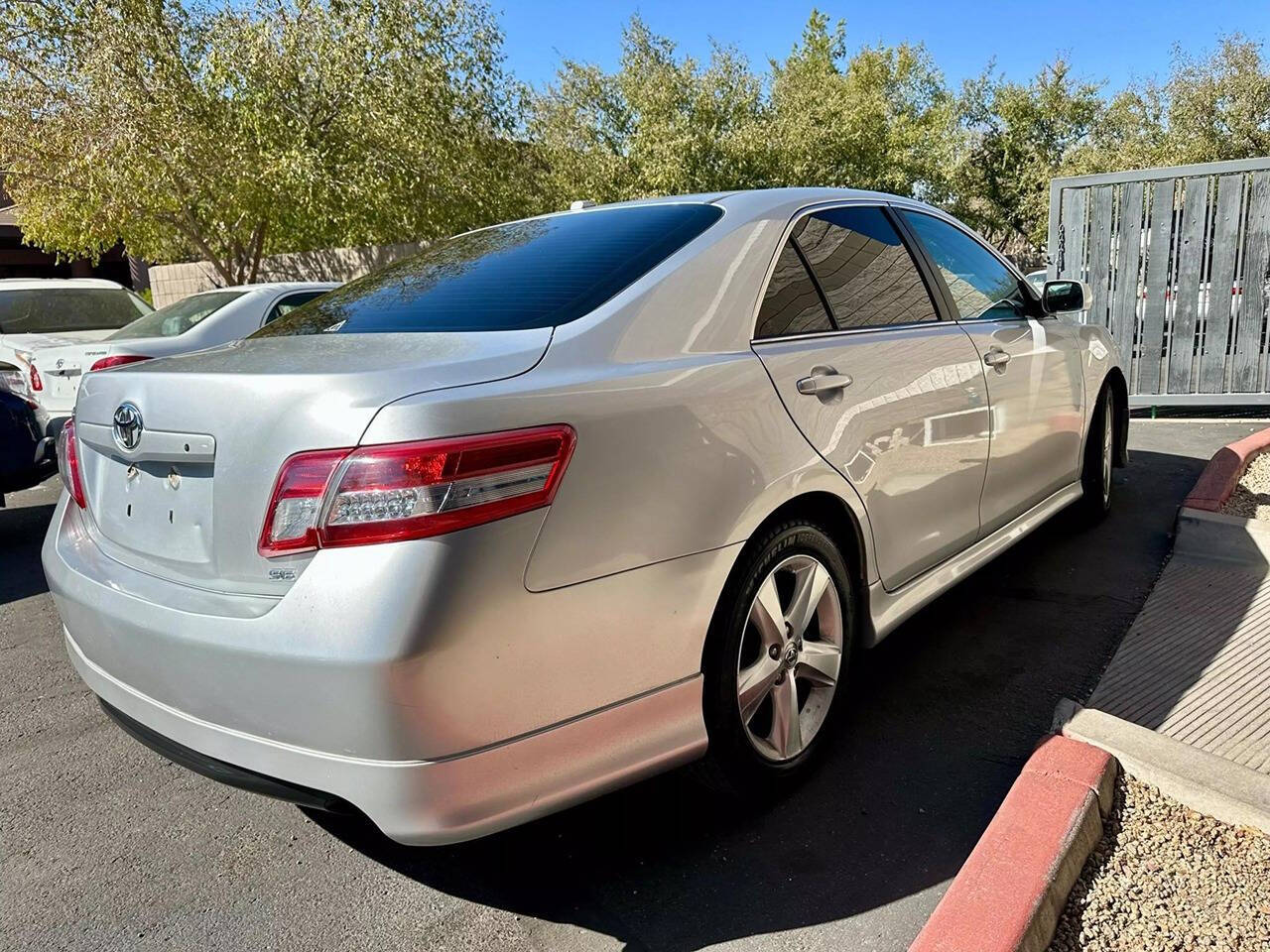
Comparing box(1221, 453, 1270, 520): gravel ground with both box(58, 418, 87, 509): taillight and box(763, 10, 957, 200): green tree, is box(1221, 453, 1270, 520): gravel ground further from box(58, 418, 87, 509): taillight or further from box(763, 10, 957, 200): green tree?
box(763, 10, 957, 200): green tree

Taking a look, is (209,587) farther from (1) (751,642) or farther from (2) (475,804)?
(1) (751,642)

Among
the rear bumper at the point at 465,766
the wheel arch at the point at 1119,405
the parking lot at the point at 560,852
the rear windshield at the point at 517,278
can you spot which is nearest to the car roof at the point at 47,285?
the parking lot at the point at 560,852

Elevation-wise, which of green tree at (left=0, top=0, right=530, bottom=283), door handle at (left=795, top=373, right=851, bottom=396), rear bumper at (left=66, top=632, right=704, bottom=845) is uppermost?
green tree at (left=0, top=0, right=530, bottom=283)

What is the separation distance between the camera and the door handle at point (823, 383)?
2.45 m

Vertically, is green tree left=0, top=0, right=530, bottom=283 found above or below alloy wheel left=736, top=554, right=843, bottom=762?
above

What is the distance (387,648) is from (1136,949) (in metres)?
1.60

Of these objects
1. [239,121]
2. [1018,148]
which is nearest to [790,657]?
[239,121]

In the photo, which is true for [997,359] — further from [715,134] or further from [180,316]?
[715,134]

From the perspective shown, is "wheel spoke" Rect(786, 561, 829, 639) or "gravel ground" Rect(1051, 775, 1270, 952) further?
"wheel spoke" Rect(786, 561, 829, 639)

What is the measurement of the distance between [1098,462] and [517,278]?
3.52 m

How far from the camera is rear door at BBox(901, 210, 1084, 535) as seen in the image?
3428mm

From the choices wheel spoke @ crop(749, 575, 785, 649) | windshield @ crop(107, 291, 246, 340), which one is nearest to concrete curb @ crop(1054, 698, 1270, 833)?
wheel spoke @ crop(749, 575, 785, 649)

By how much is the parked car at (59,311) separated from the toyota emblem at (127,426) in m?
6.49

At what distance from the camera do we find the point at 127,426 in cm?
213
